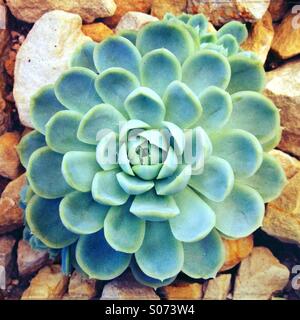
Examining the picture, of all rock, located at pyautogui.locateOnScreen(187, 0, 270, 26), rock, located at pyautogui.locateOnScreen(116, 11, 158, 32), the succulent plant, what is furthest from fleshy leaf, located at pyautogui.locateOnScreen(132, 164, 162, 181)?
rock, located at pyautogui.locateOnScreen(187, 0, 270, 26)

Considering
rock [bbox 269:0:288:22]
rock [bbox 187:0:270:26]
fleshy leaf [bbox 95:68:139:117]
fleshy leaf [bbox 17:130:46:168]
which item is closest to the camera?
A: fleshy leaf [bbox 95:68:139:117]

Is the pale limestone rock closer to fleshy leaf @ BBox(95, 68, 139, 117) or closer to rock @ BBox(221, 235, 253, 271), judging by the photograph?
fleshy leaf @ BBox(95, 68, 139, 117)

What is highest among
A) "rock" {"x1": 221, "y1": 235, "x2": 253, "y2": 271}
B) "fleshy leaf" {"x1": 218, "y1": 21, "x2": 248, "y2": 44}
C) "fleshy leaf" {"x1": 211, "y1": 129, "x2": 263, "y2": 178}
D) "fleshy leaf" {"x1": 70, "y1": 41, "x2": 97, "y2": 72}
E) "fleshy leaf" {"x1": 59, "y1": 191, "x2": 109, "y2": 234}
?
"fleshy leaf" {"x1": 218, "y1": 21, "x2": 248, "y2": 44}

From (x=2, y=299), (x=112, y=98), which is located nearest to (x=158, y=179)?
(x=112, y=98)

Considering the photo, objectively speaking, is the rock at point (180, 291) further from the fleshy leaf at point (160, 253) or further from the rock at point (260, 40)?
the rock at point (260, 40)

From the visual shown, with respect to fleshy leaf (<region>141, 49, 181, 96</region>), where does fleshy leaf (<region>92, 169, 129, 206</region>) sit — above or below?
below

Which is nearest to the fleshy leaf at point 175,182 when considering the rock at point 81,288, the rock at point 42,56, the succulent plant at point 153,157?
the succulent plant at point 153,157

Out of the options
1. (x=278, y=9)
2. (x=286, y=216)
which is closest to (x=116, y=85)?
(x=286, y=216)

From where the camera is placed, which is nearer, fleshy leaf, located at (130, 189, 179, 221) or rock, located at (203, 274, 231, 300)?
fleshy leaf, located at (130, 189, 179, 221)

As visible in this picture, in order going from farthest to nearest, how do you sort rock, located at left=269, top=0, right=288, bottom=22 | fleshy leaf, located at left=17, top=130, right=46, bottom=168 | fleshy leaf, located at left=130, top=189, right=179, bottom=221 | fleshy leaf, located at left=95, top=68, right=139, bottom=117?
1. rock, located at left=269, top=0, right=288, bottom=22
2. fleshy leaf, located at left=17, top=130, right=46, bottom=168
3. fleshy leaf, located at left=95, top=68, right=139, bottom=117
4. fleshy leaf, located at left=130, top=189, right=179, bottom=221
